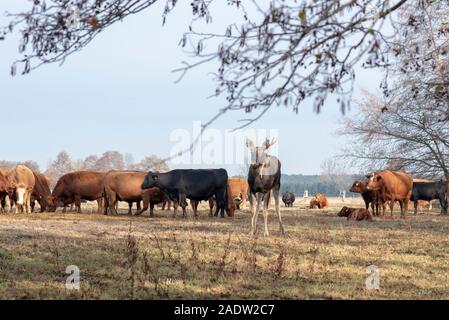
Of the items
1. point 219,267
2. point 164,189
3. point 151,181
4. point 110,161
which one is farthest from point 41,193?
point 110,161

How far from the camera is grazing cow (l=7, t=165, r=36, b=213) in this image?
95.1 feet

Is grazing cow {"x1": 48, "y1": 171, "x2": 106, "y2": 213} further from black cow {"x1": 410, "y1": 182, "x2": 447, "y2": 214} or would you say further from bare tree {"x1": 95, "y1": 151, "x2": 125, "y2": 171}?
bare tree {"x1": 95, "y1": 151, "x2": 125, "y2": 171}

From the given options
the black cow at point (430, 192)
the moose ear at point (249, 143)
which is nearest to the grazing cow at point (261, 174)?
the moose ear at point (249, 143)

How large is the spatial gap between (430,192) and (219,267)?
28472 millimetres

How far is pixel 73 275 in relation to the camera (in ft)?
30.6

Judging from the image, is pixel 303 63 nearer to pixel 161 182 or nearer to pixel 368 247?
pixel 368 247

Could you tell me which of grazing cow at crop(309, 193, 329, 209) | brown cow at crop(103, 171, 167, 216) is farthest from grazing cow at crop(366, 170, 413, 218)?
grazing cow at crop(309, 193, 329, 209)

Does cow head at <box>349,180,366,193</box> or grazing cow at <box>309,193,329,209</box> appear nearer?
cow head at <box>349,180,366,193</box>

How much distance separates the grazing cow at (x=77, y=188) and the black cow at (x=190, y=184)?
16.6 ft

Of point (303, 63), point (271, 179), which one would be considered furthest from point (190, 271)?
point (271, 179)

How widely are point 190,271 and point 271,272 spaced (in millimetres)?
1171

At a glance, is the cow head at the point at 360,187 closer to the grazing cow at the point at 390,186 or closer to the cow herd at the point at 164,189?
the cow herd at the point at 164,189

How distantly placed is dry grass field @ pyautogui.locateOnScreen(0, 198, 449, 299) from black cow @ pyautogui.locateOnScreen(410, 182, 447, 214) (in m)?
20.5
